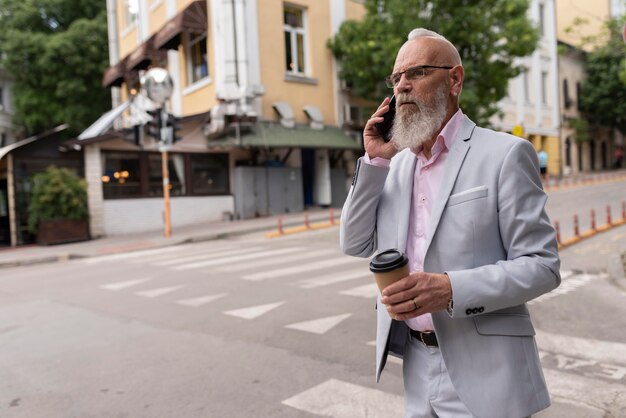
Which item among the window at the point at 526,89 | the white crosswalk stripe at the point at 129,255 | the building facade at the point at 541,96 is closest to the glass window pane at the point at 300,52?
the white crosswalk stripe at the point at 129,255

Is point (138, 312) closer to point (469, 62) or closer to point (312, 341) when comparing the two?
point (312, 341)

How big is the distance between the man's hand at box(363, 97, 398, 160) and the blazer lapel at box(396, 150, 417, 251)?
129 mm

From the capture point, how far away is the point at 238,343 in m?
5.27

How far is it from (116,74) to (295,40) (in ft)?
29.9

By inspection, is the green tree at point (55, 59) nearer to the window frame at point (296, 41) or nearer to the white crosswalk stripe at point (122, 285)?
the window frame at point (296, 41)

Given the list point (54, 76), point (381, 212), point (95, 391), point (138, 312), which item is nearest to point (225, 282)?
point (138, 312)

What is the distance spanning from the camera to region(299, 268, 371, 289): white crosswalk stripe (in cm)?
794

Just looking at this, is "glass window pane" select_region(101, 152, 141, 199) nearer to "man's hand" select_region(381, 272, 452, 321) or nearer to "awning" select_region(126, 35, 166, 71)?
"awning" select_region(126, 35, 166, 71)

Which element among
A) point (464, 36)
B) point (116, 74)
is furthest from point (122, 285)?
point (116, 74)

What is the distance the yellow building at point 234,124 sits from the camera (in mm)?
18109

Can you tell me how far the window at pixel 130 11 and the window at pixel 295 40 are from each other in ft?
28.3

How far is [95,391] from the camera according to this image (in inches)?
164

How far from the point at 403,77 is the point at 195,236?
1437 centimetres

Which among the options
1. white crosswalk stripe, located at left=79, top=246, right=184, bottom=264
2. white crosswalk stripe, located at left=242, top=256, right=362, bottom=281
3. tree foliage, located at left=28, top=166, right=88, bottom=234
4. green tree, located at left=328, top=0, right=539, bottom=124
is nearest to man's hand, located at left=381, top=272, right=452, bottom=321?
white crosswalk stripe, located at left=242, top=256, right=362, bottom=281
